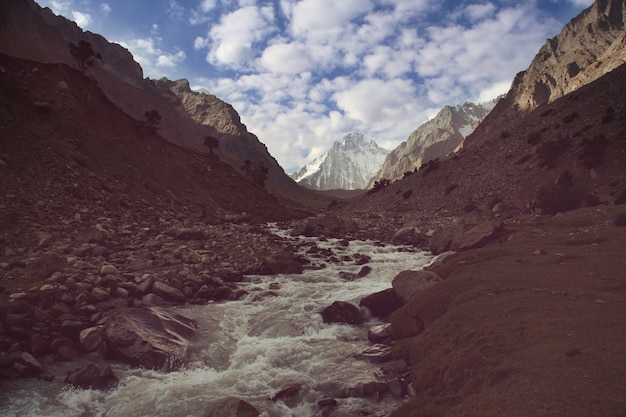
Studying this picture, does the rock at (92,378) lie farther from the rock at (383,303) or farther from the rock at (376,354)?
the rock at (383,303)

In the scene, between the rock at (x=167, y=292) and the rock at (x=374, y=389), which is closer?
the rock at (x=374, y=389)

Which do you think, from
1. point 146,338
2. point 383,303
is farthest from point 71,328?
point 383,303

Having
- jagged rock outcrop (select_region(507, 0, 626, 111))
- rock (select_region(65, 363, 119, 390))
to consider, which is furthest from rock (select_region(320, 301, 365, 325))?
jagged rock outcrop (select_region(507, 0, 626, 111))

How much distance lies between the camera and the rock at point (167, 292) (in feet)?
51.3

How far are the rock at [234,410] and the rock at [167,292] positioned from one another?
788 centimetres

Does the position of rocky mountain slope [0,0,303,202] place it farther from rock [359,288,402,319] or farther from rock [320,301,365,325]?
rock [320,301,365,325]

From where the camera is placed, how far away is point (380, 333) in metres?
12.4

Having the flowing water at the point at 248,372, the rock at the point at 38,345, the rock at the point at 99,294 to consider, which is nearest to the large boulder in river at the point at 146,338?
the flowing water at the point at 248,372

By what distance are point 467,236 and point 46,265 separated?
69.5 ft

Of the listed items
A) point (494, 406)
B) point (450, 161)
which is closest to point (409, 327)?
point (494, 406)

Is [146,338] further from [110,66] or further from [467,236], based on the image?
[110,66]

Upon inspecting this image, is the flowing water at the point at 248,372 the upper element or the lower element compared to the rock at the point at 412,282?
lower

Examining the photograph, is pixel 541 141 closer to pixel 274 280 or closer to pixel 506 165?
pixel 506 165

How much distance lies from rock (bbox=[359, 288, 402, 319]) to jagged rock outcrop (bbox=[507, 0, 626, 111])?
366 ft
